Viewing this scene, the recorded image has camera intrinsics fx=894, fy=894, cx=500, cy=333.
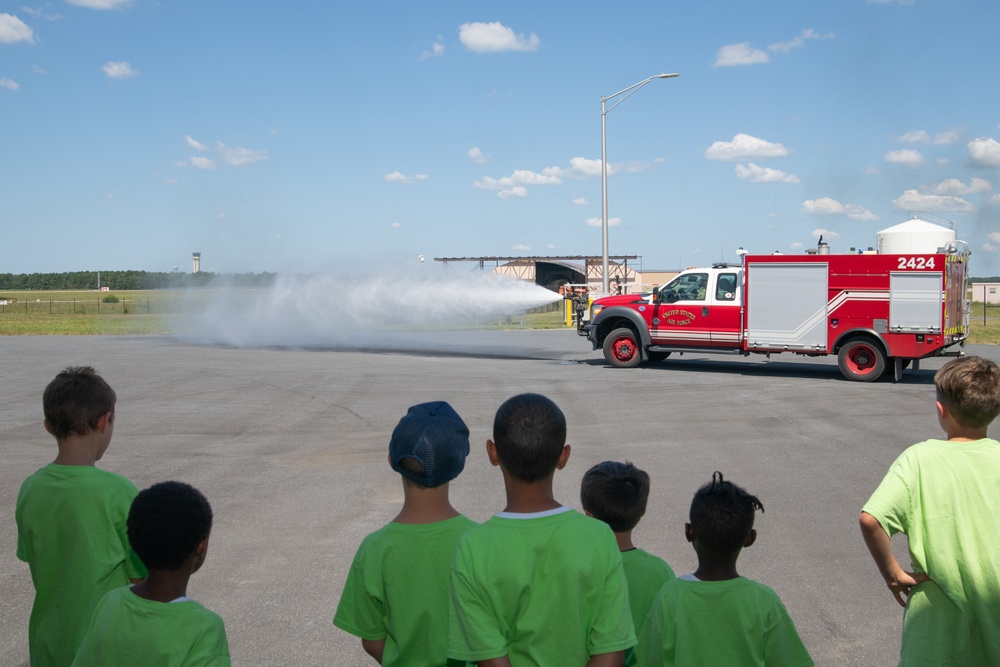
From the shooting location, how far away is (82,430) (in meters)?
3.47

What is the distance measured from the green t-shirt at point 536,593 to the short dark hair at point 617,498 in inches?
21.8

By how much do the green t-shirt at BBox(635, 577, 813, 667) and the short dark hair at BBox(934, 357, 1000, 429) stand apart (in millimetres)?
1014

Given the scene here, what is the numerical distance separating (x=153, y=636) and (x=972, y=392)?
283cm

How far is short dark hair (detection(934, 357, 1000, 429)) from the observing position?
316 centimetres

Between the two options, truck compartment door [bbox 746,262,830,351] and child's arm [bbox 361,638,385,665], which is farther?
truck compartment door [bbox 746,262,830,351]

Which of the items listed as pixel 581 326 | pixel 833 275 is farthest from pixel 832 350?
pixel 581 326

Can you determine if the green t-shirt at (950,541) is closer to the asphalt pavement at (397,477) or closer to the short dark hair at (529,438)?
the short dark hair at (529,438)

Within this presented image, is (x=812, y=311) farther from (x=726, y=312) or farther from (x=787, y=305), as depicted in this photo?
(x=726, y=312)

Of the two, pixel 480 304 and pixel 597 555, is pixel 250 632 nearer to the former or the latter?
pixel 597 555


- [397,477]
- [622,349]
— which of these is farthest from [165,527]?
[622,349]

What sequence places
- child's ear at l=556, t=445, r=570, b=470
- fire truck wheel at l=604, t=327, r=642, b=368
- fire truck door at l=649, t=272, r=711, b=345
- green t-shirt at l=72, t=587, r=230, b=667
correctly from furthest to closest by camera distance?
fire truck wheel at l=604, t=327, r=642, b=368 → fire truck door at l=649, t=272, r=711, b=345 → child's ear at l=556, t=445, r=570, b=470 → green t-shirt at l=72, t=587, r=230, b=667

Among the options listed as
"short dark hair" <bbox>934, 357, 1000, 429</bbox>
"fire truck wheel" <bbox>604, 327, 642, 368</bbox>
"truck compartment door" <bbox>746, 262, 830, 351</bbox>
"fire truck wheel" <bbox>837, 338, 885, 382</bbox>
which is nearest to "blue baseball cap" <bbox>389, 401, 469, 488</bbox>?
"short dark hair" <bbox>934, 357, 1000, 429</bbox>

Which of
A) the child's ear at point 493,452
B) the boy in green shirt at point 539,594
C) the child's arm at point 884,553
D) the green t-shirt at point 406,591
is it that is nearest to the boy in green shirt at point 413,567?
the green t-shirt at point 406,591

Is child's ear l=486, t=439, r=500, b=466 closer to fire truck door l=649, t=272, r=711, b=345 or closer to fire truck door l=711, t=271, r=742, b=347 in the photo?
fire truck door l=711, t=271, r=742, b=347
